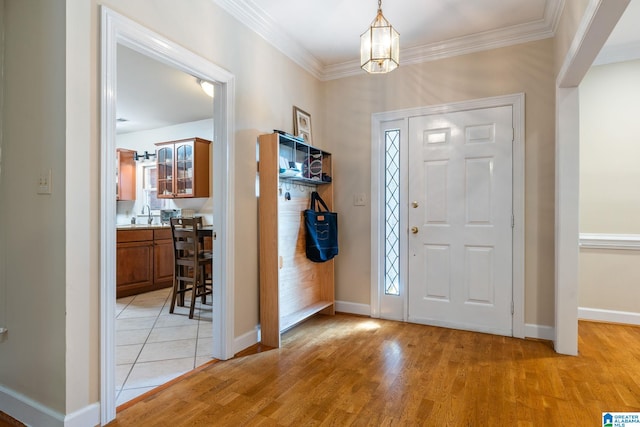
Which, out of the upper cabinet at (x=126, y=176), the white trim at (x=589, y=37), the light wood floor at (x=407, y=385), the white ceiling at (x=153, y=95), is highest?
the white ceiling at (x=153, y=95)

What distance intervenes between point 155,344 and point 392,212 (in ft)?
8.16

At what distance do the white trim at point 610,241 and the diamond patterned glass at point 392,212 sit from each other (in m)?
1.87

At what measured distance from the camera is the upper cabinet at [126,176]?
614cm

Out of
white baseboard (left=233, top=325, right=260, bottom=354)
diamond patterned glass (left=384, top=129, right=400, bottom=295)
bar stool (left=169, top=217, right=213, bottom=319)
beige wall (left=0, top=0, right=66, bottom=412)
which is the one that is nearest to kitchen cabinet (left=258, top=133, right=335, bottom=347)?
white baseboard (left=233, top=325, right=260, bottom=354)

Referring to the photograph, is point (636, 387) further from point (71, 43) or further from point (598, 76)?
point (71, 43)

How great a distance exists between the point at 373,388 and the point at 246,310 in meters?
1.16

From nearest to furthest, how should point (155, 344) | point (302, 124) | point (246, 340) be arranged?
point (246, 340) < point (155, 344) < point (302, 124)

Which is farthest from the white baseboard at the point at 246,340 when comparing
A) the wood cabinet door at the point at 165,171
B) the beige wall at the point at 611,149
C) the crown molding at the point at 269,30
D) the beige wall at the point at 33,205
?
the wood cabinet door at the point at 165,171

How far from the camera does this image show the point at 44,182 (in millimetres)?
1706

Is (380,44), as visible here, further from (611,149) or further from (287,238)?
(611,149)

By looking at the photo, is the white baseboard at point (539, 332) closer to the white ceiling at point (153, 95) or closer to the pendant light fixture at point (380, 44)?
the pendant light fixture at point (380, 44)

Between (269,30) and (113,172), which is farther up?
(269,30)

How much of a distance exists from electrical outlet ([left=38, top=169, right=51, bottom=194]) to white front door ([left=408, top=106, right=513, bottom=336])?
2832mm

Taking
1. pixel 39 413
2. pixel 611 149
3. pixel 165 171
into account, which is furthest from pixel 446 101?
pixel 165 171
